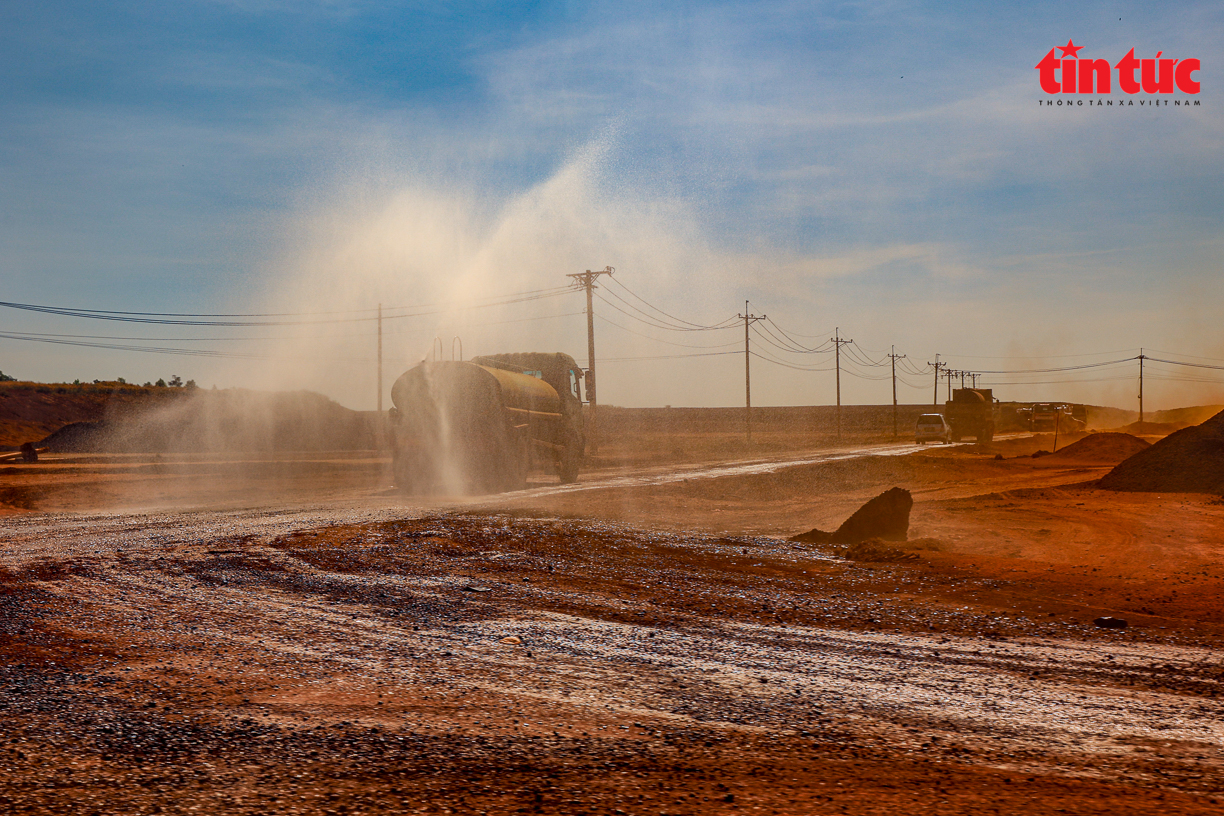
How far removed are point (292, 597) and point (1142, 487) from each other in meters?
18.2

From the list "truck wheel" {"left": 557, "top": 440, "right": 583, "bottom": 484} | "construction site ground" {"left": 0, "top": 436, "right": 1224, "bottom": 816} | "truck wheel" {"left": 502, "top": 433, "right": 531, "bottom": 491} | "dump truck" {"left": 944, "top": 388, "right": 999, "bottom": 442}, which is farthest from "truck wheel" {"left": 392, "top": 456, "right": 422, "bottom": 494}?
"dump truck" {"left": 944, "top": 388, "right": 999, "bottom": 442}

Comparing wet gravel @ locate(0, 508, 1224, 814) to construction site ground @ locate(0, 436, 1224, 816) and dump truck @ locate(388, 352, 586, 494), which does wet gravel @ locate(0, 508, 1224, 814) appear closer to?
construction site ground @ locate(0, 436, 1224, 816)

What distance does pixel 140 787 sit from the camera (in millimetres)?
3688

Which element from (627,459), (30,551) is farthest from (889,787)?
(627,459)

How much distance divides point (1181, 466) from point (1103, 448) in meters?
18.6

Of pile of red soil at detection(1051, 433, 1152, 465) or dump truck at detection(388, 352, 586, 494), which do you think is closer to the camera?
dump truck at detection(388, 352, 586, 494)

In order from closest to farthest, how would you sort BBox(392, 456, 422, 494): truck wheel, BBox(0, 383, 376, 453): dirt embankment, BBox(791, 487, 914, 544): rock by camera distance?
BBox(791, 487, 914, 544): rock < BBox(392, 456, 422, 494): truck wheel < BBox(0, 383, 376, 453): dirt embankment

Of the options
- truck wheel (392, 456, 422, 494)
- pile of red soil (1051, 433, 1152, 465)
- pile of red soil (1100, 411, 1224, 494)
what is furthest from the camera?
pile of red soil (1051, 433, 1152, 465)

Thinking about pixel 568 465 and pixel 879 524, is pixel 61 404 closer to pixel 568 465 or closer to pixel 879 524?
pixel 568 465

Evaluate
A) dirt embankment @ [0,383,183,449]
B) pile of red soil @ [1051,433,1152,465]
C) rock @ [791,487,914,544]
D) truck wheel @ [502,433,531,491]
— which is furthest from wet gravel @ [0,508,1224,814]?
dirt embankment @ [0,383,183,449]

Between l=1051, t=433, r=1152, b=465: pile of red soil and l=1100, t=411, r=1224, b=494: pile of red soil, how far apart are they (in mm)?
14152

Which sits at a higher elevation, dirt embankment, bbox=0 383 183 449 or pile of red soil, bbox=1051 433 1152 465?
dirt embankment, bbox=0 383 183 449

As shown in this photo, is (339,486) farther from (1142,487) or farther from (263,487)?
(1142,487)

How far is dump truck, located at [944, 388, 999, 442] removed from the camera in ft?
165
